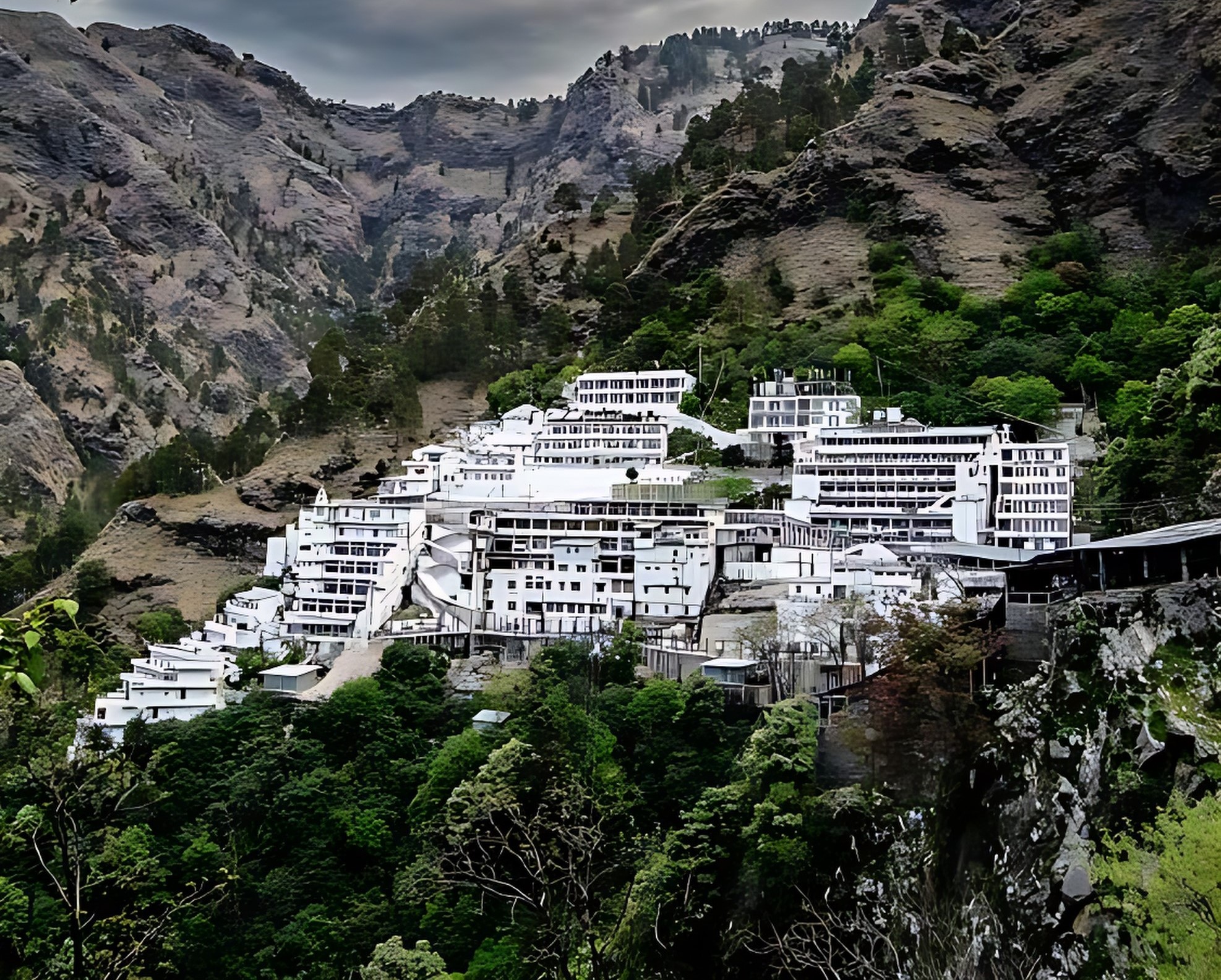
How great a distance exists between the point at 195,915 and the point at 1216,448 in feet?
86.0

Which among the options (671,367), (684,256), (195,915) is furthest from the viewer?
(684,256)

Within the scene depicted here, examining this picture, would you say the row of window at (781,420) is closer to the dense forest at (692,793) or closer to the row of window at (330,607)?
the dense forest at (692,793)

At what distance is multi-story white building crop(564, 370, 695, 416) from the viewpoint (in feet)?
162

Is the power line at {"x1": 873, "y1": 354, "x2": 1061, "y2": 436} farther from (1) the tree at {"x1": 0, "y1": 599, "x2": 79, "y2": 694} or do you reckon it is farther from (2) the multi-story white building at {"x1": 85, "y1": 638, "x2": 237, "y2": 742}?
(1) the tree at {"x1": 0, "y1": 599, "x2": 79, "y2": 694}

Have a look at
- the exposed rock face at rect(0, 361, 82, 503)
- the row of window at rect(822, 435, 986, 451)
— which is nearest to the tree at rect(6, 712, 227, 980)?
the row of window at rect(822, 435, 986, 451)

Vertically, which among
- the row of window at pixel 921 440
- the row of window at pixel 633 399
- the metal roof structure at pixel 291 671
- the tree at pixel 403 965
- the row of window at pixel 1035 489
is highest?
the row of window at pixel 633 399

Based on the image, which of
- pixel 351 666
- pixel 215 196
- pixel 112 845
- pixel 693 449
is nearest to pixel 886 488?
pixel 693 449

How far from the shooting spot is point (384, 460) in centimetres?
5369

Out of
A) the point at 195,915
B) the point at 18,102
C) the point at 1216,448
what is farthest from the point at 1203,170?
the point at 18,102

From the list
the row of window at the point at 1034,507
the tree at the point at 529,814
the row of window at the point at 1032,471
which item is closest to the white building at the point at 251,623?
the tree at the point at 529,814

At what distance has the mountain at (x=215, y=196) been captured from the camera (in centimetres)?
9312

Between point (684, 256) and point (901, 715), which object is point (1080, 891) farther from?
point (684, 256)

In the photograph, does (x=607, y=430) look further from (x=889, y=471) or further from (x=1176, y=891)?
(x=1176, y=891)

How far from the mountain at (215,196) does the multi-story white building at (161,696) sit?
4806 cm
